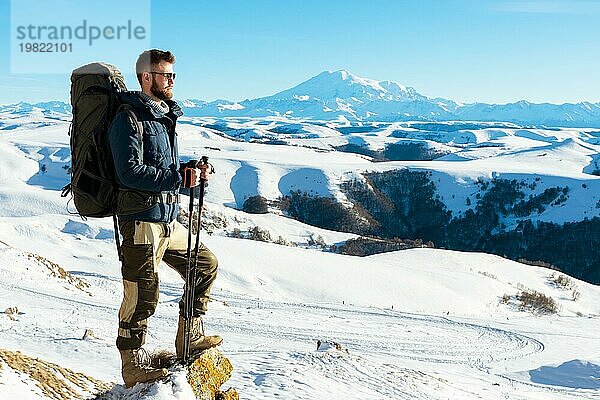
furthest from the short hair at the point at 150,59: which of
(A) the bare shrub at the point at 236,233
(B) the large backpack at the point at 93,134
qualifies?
(A) the bare shrub at the point at 236,233

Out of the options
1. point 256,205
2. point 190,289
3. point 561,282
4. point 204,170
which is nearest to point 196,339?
point 190,289

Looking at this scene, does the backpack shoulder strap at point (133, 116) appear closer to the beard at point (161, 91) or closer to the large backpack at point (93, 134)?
the large backpack at point (93, 134)

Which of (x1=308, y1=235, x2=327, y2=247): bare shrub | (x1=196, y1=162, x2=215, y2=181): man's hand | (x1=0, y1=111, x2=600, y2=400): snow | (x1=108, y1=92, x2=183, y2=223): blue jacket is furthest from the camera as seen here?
(x1=308, y1=235, x2=327, y2=247): bare shrub

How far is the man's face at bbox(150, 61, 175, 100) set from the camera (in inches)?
201

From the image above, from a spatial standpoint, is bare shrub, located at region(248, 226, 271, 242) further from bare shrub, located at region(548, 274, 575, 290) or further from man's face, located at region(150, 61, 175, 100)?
man's face, located at region(150, 61, 175, 100)

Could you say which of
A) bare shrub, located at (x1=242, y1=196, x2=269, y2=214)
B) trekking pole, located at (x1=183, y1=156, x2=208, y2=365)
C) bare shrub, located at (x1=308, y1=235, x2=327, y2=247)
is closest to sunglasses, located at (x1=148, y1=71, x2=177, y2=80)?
trekking pole, located at (x1=183, y1=156, x2=208, y2=365)

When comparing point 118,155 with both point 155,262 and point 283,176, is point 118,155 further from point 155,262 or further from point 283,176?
point 283,176

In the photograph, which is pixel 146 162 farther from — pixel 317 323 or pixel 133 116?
pixel 317 323

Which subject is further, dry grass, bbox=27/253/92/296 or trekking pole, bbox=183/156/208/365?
dry grass, bbox=27/253/92/296

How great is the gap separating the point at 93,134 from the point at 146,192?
0.65 meters

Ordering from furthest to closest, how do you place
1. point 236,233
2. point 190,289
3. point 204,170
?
point 236,233
point 190,289
point 204,170

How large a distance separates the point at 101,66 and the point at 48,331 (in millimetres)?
10069

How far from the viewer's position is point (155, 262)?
5.35 m

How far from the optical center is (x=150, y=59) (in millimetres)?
5070
